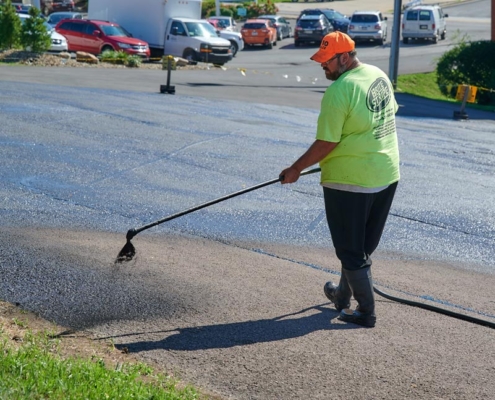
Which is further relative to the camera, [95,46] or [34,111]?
[95,46]

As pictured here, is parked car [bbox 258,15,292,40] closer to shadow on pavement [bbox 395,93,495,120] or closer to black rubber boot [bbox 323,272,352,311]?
shadow on pavement [bbox 395,93,495,120]

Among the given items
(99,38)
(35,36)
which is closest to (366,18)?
(99,38)

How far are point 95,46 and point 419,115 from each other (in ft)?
51.7

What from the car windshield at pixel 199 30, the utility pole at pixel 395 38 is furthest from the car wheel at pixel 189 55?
the utility pole at pixel 395 38

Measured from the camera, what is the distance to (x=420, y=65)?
3822cm

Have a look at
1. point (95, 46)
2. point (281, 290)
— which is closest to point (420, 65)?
point (95, 46)

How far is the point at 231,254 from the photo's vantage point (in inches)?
281

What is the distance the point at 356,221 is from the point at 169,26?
29.8m

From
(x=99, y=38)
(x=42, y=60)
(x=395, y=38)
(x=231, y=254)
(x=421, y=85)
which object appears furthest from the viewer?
(x=421, y=85)

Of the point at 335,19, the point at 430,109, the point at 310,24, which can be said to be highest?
the point at 335,19

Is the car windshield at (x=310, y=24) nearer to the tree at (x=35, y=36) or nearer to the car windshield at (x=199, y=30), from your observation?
the car windshield at (x=199, y=30)

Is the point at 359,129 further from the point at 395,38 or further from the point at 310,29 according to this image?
the point at 310,29

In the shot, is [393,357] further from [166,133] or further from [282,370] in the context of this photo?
[166,133]

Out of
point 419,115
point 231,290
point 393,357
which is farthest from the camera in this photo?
point 419,115
